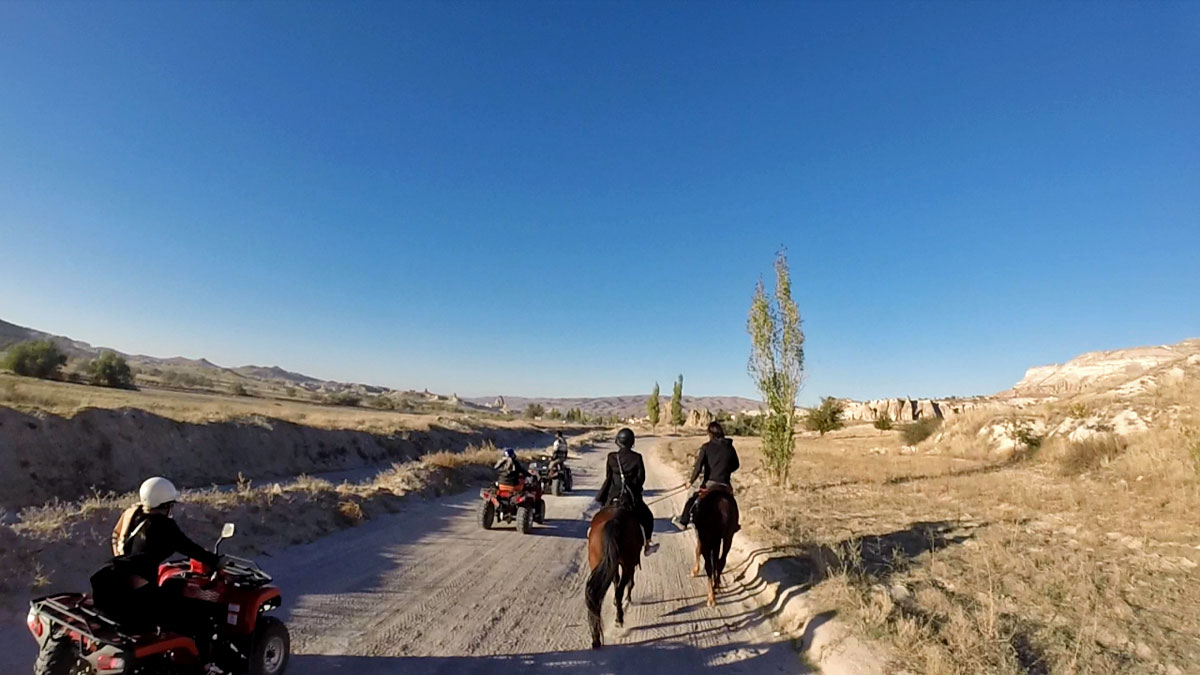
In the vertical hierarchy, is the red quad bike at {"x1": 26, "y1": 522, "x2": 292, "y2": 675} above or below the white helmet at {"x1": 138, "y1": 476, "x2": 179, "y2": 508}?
below

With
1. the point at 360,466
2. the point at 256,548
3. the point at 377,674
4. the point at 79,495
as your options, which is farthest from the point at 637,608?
the point at 360,466

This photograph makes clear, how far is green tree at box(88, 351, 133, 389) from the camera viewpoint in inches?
2312

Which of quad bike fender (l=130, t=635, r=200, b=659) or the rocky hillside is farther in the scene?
the rocky hillside

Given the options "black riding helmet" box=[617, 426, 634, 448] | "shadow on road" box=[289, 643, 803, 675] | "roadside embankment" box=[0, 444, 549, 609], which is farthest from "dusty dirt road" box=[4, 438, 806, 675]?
"black riding helmet" box=[617, 426, 634, 448]

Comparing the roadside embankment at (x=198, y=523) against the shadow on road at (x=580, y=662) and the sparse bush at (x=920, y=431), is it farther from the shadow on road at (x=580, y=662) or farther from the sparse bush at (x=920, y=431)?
the sparse bush at (x=920, y=431)

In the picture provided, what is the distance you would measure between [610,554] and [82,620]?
465 centimetres

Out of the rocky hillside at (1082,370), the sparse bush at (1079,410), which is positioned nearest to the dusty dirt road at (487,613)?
the sparse bush at (1079,410)

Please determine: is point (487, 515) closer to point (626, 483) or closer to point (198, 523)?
point (198, 523)

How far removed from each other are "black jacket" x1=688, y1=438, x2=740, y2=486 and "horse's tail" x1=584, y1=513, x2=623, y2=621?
273 cm

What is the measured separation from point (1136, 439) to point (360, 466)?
36.9 m

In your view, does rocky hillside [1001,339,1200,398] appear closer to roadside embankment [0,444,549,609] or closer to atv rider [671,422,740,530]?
atv rider [671,422,740,530]

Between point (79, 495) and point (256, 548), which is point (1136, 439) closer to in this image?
point (256, 548)

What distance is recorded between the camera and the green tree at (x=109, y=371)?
193ft

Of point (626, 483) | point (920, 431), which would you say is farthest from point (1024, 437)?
point (626, 483)
